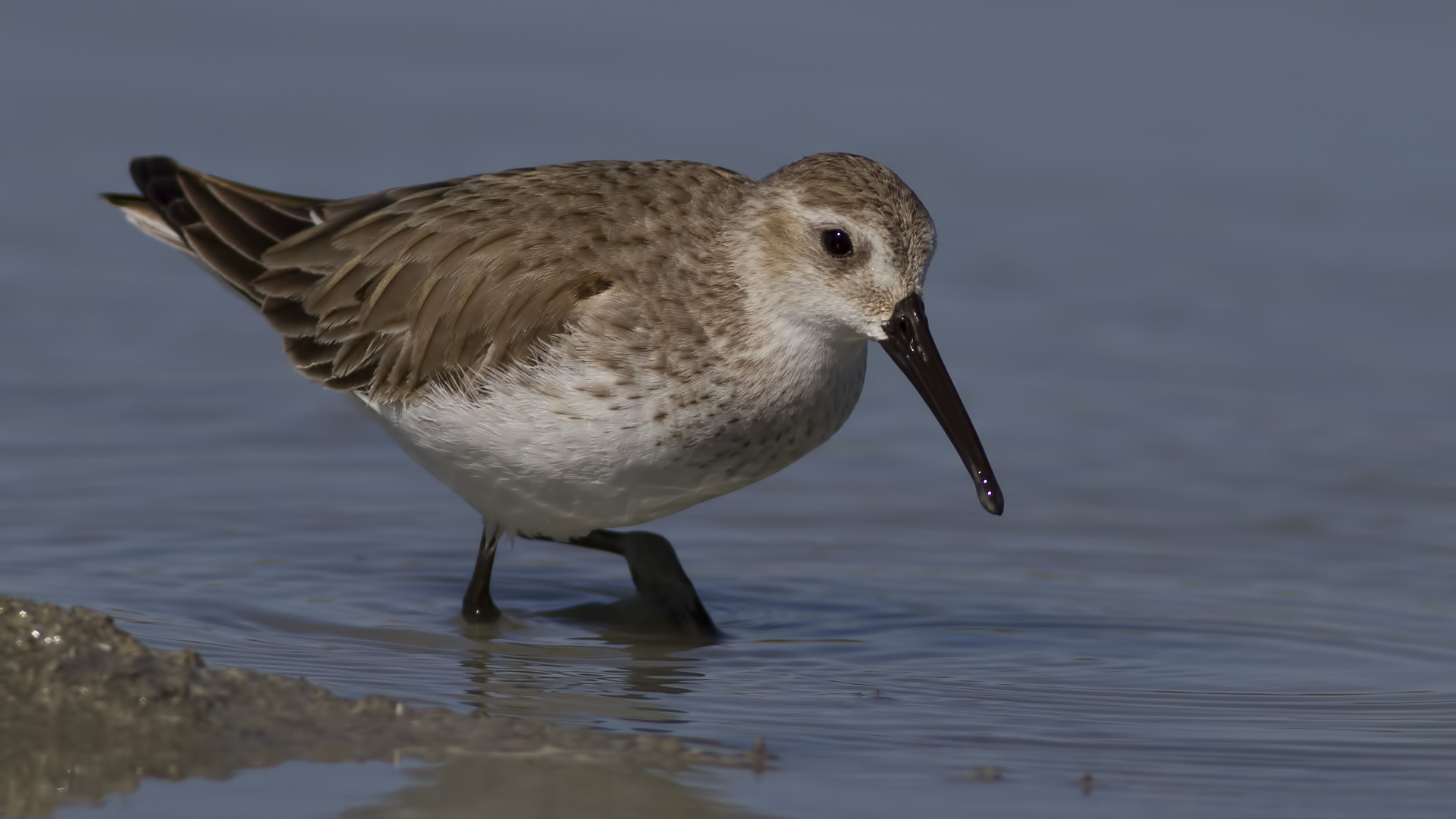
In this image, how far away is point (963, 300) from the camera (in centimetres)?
1106

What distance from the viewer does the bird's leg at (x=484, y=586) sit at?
7.33 meters

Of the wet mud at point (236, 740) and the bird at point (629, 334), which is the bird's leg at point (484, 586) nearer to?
the bird at point (629, 334)

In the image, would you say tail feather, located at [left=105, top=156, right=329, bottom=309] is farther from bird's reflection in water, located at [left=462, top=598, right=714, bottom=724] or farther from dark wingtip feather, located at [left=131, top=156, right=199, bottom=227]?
bird's reflection in water, located at [left=462, top=598, right=714, bottom=724]

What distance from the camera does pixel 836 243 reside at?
261 inches

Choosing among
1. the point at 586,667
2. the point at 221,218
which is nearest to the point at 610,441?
the point at 586,667

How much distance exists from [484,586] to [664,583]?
0.72 metres

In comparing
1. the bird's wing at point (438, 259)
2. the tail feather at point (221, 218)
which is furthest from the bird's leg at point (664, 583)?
the tail feather at point (221, 218)

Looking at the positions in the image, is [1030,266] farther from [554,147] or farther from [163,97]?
[163,97]

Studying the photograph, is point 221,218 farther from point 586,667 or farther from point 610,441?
point 586,667

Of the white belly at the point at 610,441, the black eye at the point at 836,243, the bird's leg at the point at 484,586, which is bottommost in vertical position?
the bird's leg at the point at 484,586

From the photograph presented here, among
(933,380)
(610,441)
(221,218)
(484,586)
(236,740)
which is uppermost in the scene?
(221,218)

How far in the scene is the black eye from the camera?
6602 mm

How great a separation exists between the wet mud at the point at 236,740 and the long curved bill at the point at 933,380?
71.1 inches

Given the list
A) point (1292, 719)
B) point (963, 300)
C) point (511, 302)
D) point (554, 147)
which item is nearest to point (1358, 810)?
point (1292, 719)
